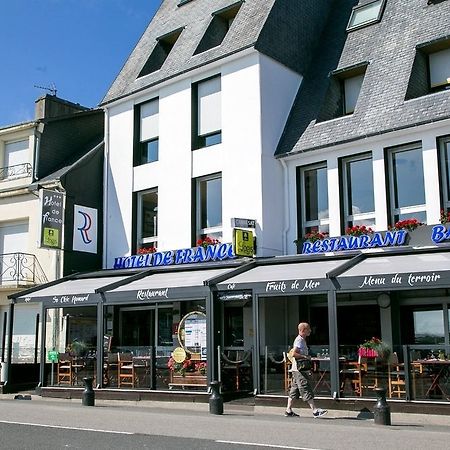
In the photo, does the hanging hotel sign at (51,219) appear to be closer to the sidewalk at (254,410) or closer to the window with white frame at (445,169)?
the sidewalk at (254,410)

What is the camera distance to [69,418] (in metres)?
12.5

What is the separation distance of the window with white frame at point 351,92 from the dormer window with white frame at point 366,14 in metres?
1.92

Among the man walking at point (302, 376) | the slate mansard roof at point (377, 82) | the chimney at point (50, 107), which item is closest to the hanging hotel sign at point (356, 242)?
the slate mansard roof at point (377, 82)

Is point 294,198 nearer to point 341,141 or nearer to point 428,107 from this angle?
point 341,141

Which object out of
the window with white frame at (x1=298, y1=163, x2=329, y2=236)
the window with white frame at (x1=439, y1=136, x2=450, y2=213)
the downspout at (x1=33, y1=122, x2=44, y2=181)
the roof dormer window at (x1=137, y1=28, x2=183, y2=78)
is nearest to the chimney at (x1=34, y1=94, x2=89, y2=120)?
the downspout at (x1=33, y1=122, x2=44, y2=181)

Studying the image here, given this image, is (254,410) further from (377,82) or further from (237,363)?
(377,82)

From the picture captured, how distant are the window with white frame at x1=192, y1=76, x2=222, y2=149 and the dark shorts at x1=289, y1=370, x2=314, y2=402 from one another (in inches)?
329

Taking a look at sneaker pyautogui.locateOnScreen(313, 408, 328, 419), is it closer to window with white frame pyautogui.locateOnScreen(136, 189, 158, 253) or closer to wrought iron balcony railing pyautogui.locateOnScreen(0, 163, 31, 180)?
window with white frame pyautogui.locateOnScreen(136, 189, 158, 253)

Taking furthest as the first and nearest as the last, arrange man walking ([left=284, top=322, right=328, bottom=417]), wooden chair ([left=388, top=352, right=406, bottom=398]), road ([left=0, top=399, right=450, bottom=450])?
wooden chair ([left=388, top=352, right=406, bottom=398]) < man walking ([left=284, top=322, right=328, bottom=417]) < road ([left=0, top=399, right=450, bottom=450])

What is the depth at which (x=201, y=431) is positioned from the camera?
1063 cm

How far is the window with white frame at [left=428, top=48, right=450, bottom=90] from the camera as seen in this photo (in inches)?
667

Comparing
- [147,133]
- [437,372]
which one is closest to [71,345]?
[147,133]

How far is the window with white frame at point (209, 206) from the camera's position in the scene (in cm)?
1886

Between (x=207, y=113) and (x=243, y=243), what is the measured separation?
461 cm
